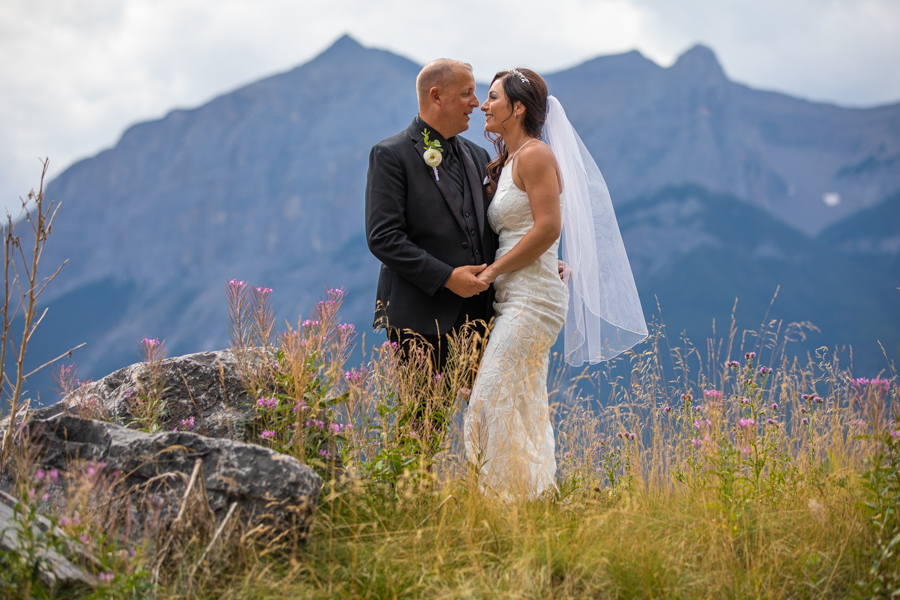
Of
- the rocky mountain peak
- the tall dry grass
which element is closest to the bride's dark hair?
the tall dry grass

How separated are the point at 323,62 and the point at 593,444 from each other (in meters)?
90.3

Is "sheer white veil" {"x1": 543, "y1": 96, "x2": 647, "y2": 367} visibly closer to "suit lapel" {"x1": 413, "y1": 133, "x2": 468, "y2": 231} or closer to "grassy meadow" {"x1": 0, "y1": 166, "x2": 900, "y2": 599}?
"grassy meadow" {"x1": 0, "y1": 166, "x2": 900, "y2": 599}

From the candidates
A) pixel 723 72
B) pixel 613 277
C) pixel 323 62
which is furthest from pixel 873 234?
pixel 613 277

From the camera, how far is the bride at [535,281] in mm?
2830

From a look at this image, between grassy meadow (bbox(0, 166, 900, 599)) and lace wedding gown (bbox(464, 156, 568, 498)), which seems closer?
grassy meadow (bbox(0, 166, 900, 599))

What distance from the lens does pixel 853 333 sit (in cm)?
5944

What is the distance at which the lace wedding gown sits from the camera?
2723 millimetres

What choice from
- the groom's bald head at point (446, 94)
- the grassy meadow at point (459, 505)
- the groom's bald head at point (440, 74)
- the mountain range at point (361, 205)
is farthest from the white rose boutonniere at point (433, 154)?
the mountain range at point (361, 205)

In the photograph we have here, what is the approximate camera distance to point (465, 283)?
3.02 metres

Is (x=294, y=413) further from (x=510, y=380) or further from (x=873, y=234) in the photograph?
(x=873, y=234)

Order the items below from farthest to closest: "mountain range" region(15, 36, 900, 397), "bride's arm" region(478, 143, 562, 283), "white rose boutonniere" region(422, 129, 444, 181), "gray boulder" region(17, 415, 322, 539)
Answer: "mountain range" region(15, 36, 900, 397), "white rose boutonniere" region(422, 129, 444, 181), "bride's arm" region(478, 143, 562, 283), "gray boulder" region(17, 415, 322, 539)

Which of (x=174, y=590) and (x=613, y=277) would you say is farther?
(x=613, y=277)

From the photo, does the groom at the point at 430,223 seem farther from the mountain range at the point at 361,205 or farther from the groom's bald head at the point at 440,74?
the mountain range at the point at 361,205

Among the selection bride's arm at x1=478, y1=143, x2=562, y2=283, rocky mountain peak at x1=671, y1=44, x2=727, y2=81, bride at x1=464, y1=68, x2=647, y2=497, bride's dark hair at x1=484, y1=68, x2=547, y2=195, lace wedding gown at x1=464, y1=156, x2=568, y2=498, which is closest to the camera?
lace wedding gown at x1=464, y1=156, x2=568, y2=498
